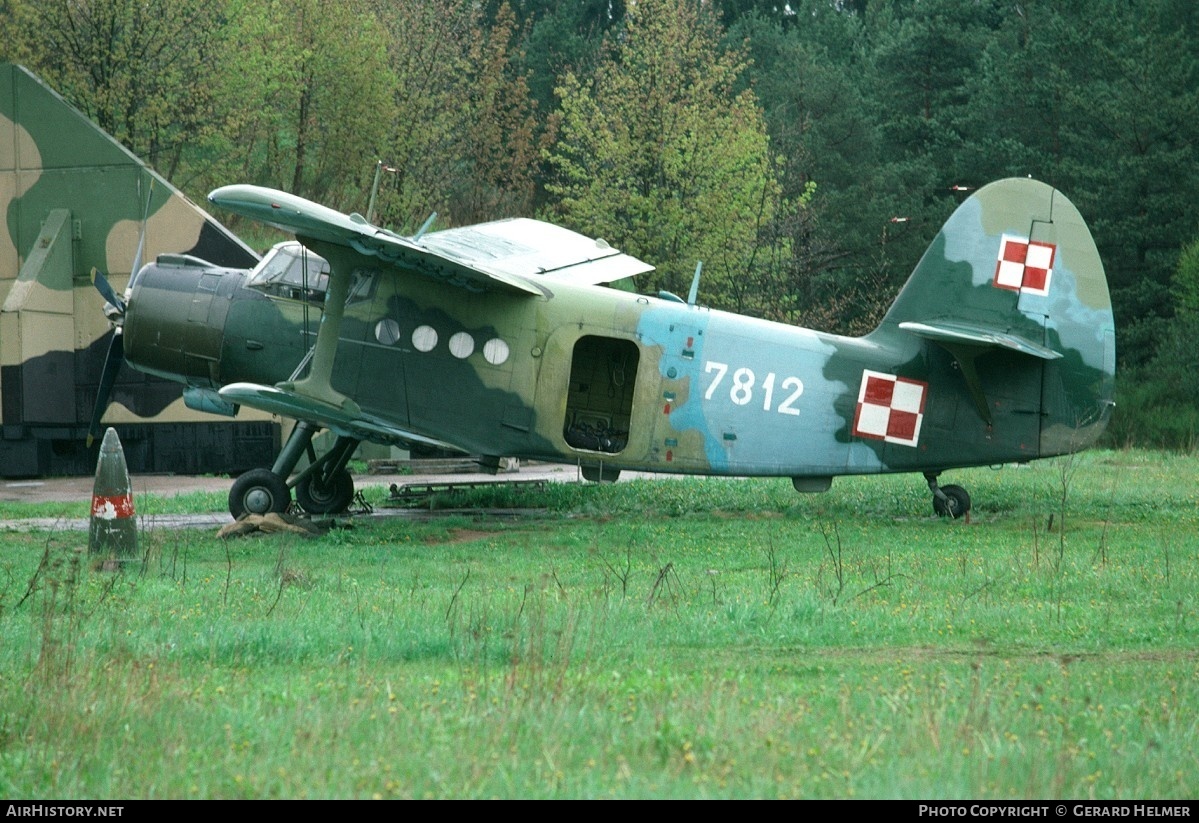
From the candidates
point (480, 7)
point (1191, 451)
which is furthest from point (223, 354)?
point (480, 7)

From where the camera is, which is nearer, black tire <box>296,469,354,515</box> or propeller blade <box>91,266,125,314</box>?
propeller blade <box>91,266,125,314</box>

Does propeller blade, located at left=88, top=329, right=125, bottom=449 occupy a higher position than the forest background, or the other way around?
the forest background

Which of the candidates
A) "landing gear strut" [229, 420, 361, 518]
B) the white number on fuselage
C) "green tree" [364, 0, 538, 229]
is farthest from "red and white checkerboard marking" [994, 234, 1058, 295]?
"green tree" [364, 0, 538, 229]

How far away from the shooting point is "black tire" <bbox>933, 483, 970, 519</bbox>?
1508 cm

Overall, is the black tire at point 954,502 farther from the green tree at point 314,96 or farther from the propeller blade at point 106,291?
the green tree at point 314,96

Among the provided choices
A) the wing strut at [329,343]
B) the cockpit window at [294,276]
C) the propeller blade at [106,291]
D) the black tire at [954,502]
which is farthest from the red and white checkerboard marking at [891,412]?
the propeller blade at [106,291]

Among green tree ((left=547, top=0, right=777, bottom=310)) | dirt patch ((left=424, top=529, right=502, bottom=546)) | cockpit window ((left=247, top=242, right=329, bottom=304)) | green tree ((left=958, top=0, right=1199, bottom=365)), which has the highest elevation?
green tree ((left=958, top=0, right=1199, bottom=365))

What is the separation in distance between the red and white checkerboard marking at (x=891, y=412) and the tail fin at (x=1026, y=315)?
0.56 m

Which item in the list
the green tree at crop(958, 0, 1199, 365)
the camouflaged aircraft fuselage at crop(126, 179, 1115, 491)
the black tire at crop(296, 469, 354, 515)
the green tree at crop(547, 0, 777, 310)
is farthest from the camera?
the green tree at crop(958, 0, 1199, 365)

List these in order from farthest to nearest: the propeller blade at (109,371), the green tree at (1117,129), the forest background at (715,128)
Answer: the green tree at (1117,129), the forest background at (715,128), the propeller blade at (109,371)

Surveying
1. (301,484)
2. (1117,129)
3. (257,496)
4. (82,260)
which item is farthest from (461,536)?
(1117,129)

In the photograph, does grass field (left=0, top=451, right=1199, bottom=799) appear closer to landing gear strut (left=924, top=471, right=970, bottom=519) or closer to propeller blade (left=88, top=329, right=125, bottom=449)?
landing gear strut (left=924, top=471, right=970, bottom=519)

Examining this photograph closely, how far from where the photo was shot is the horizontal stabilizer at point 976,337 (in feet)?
45.9

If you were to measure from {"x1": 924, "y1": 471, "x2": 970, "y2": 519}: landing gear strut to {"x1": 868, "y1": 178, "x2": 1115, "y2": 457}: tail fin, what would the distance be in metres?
0.94
